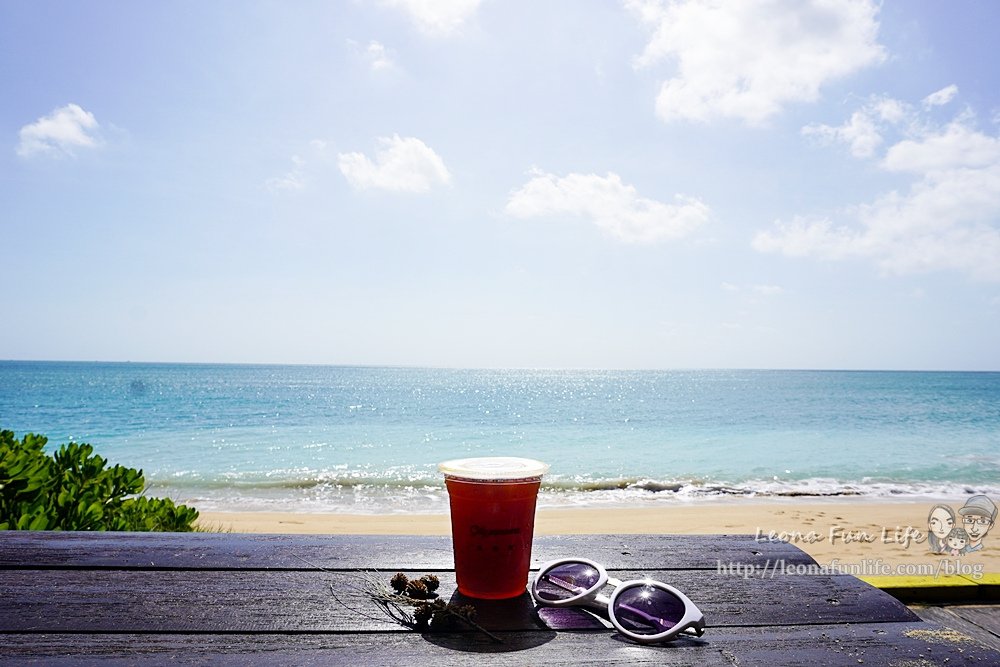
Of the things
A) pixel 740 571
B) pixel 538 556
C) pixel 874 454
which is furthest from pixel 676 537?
pixel 874 454

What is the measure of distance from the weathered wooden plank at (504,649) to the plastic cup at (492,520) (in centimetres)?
17

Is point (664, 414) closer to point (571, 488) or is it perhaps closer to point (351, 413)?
point (351, 413)

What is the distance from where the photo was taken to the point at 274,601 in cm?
134

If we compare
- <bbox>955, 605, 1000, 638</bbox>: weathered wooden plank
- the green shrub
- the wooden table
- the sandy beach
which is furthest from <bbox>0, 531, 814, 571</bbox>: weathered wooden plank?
the sandy beach

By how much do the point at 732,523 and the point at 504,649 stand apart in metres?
7.81

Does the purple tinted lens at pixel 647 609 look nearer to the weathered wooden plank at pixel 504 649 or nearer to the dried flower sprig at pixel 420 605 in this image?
the weathered wooden plank at pixel 504 649

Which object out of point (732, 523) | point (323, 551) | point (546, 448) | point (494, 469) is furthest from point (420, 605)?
point (546, 448)

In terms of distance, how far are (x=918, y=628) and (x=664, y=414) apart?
102 feet

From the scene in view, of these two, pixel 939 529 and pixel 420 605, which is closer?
pixel 420 605

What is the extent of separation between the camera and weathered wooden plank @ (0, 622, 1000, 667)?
1.08 m

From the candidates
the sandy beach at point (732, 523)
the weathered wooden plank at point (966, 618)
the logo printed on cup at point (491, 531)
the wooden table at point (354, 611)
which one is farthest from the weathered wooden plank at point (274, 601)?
the sandy beach at point (732, 523)

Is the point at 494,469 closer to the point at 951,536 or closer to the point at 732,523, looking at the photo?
the point at 951,536

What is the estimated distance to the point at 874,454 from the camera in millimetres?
16312

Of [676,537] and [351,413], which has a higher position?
[676,537]
